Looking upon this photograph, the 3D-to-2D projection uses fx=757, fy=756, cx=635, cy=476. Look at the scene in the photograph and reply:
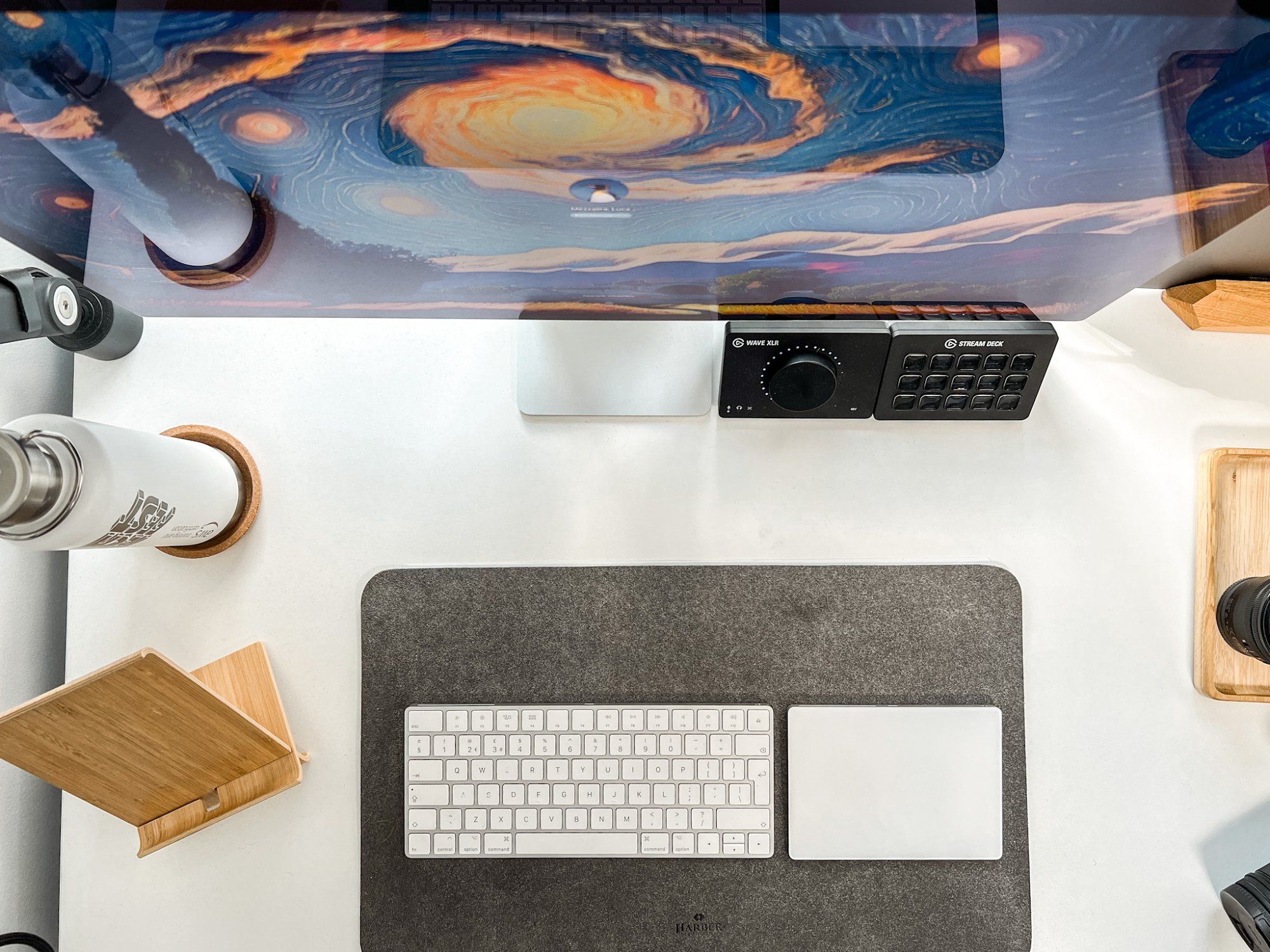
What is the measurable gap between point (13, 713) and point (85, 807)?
0.78 ft

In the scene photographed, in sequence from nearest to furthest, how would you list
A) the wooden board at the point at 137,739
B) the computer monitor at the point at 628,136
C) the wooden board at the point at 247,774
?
the computer monitor at the point at 628,136 < the wooden board at the point at 137,739 < the wooden board at the point at 247,774

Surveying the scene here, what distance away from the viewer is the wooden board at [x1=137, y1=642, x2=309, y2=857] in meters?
0.71

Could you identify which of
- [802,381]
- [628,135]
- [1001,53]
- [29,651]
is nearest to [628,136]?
[628,135]

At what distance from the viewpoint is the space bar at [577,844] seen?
74 cm

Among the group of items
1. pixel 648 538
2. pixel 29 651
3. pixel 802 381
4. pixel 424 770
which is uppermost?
pixel 802 381

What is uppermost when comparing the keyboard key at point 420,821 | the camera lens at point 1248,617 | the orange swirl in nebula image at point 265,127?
the orange swirl in nebula image at point 265,127

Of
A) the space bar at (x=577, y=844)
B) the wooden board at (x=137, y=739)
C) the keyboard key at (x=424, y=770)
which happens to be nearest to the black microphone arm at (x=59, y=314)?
the wooden board at (x=137, y=739)

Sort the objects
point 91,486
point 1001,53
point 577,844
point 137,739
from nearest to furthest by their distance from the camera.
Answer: point 1001,53 → point 91,486 → point 137,739 → point 577,844

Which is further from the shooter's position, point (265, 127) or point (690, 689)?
point (690, 689)

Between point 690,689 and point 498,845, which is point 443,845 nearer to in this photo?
point 498,845

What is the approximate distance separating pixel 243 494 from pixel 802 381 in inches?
22.0

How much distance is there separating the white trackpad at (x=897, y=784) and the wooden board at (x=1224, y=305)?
45 centimetres

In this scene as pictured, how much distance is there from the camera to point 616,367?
2.49 feet

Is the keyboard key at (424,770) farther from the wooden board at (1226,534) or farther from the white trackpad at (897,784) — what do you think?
the wooden board at (1226,534)
